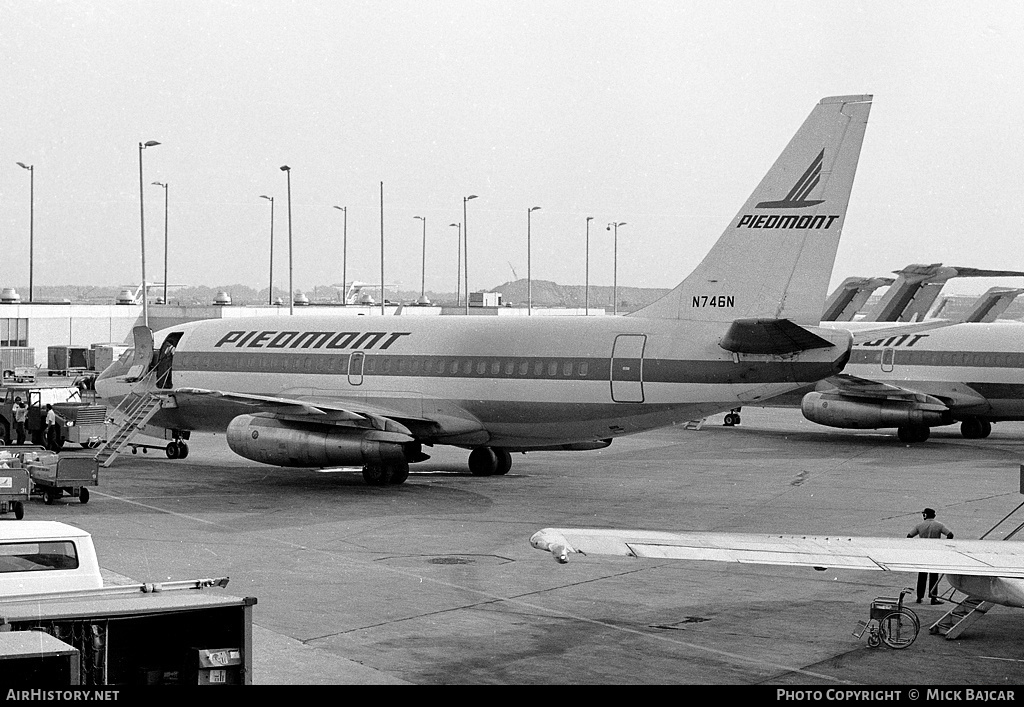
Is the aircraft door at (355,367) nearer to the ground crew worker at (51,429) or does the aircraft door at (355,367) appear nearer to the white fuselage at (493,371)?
the white fuselage at (493,371)

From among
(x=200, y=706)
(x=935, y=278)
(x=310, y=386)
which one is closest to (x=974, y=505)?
(x=310, y=386)

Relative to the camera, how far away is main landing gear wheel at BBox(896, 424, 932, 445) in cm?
4084

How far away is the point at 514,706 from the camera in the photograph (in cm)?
866

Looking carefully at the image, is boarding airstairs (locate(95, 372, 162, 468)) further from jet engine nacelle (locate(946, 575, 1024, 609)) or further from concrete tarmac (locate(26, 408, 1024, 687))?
jet engine nacelle (locate(946, 575, 1024, 609))

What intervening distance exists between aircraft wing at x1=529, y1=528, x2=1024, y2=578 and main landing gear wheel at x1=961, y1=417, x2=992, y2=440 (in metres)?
30.8

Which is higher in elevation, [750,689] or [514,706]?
[514,706]

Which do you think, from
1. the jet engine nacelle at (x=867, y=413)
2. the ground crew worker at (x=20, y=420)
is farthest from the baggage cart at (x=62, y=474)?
the jet engine nacelle at (x=867, y=413)

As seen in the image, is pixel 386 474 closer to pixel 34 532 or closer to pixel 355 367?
pixel 355 367

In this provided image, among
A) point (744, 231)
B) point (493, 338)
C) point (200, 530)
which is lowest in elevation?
point (200, 530)

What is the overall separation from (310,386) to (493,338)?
4.85 metres

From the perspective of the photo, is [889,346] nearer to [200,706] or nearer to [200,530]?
[200,530]

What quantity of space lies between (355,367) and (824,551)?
753 inches

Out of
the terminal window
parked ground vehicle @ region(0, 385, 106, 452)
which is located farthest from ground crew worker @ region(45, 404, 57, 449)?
the terminal window

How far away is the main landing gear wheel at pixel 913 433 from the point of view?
1608 inches
